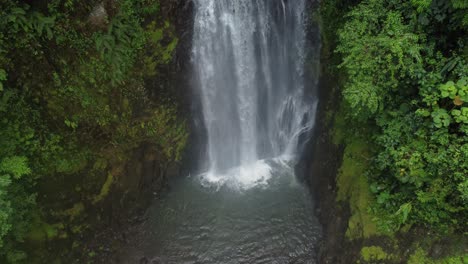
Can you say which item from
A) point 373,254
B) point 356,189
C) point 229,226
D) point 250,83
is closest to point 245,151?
point 250,83

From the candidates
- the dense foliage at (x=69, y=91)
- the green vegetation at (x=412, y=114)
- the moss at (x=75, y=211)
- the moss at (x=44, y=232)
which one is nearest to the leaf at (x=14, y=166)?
the dense foliage at (x=69, y=91)

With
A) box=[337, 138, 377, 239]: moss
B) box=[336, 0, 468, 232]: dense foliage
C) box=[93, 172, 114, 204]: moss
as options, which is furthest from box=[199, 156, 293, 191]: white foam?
box=[336, 0, 468, 232]: dense foliage

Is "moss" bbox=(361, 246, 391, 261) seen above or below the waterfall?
below

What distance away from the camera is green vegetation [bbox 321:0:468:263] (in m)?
5.25

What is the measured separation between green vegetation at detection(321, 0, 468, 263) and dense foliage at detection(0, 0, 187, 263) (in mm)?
5326

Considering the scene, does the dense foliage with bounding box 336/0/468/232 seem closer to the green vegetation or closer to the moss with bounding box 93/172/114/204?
the green vegetation

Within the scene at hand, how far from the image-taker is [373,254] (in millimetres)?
6492

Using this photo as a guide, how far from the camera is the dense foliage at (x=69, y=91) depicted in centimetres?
655

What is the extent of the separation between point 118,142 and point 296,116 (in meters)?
5.87

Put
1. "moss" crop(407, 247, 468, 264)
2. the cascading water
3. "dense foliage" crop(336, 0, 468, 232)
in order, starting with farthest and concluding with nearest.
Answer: the cascading water < "moss" crop(407, 247, 468, 264) < "dense foliage" crop(336, 0, 468, 232)

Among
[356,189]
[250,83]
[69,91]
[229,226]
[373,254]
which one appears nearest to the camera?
[373,254]

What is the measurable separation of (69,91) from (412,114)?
7639mm

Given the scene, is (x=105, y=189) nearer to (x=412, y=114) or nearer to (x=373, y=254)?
(x=373, y=254)

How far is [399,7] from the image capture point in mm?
6074
